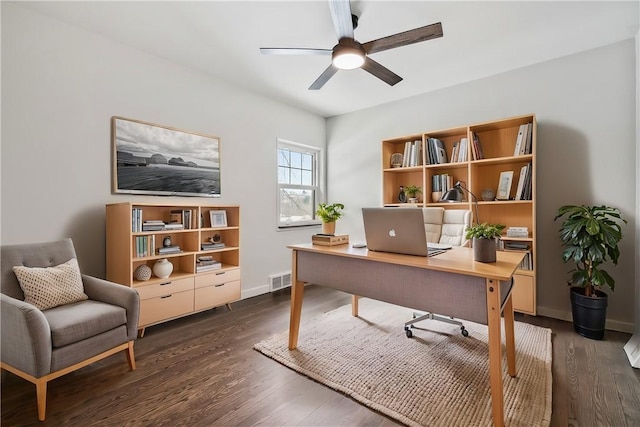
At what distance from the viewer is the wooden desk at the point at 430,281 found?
1.41 m

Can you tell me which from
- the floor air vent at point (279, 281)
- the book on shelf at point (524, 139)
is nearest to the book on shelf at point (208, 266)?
the floor air vent at point (279, 281)

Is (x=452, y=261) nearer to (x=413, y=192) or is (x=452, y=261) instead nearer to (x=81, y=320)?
(x=81, y=320)

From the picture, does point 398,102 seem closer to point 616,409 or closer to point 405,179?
point 405,179

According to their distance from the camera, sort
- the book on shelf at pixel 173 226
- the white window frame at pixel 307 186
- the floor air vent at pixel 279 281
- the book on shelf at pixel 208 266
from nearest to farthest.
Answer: the book on shelf at pixel 173 226, the book on shelf at pixel 208 266, the floor air vent at pixel 279 281, the white window frame at pixel 307 186

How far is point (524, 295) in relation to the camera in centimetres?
295

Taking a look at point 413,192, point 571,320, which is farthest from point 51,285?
point 571,320

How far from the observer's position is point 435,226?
2660 millimetres

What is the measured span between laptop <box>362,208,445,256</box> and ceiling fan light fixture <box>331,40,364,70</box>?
110 centimetres

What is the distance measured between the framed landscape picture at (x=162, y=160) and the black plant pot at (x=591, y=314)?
365 cm

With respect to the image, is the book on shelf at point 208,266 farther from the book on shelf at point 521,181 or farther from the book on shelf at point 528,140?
the book on shelf at point 528,140

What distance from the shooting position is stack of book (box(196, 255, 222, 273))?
3.05 m

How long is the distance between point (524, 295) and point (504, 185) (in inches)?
44.2

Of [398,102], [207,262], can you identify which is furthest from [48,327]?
[398,102]

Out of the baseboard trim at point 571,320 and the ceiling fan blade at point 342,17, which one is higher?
the ceiling fan blade at point 342,17
